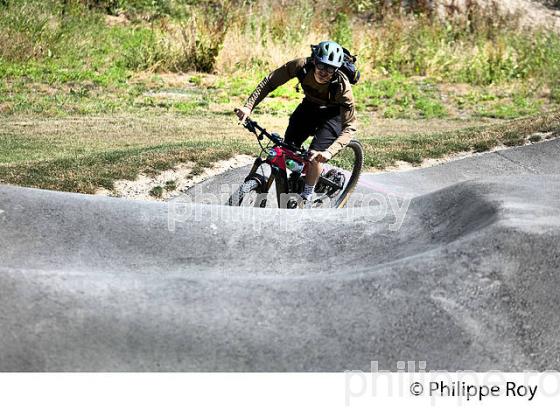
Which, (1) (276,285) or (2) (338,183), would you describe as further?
(2) (338,183)

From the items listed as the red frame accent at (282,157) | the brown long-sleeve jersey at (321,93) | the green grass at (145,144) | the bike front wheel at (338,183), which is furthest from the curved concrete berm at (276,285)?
the green grass at (145,144)

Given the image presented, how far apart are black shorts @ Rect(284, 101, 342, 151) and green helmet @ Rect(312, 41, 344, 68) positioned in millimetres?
655

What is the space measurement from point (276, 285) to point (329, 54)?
2338 mm

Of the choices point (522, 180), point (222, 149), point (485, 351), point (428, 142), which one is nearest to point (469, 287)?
point (485, 351)

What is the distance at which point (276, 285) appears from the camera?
15.3ft

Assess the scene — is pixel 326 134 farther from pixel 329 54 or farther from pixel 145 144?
pixel 145 144

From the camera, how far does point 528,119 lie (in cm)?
1309

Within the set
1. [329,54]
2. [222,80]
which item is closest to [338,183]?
[329,54]

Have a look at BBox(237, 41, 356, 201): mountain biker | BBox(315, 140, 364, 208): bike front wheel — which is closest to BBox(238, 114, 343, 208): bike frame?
BBox(237, 41, 356, 201): mountain biker

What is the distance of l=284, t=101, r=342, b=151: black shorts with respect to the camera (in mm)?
7016

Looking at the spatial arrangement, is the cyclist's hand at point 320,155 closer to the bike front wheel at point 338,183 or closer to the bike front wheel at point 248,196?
the bike front wheel at point 248,196

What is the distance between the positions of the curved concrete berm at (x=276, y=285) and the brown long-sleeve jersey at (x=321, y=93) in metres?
0.93

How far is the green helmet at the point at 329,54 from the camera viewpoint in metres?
6.36

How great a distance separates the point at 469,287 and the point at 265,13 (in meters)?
14.4
